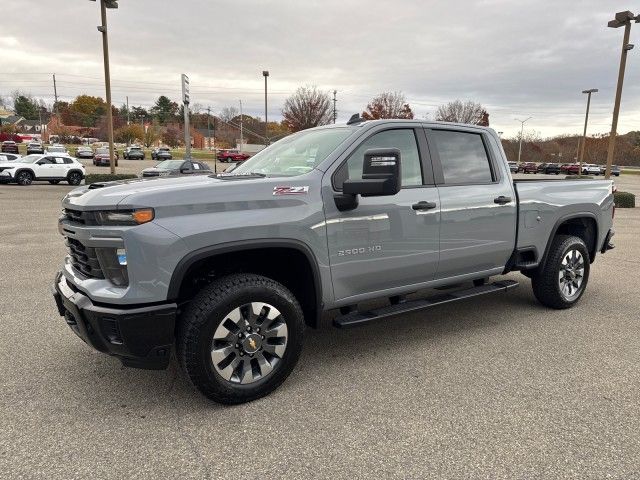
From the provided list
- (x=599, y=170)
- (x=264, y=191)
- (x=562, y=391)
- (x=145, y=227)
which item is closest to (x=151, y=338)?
(x=145, y=227)

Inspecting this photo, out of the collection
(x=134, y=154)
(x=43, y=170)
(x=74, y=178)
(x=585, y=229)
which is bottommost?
(x=74, y=178)

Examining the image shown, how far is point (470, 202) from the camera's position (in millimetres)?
4211

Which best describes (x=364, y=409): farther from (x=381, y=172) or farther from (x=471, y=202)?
(x=471, y=202)

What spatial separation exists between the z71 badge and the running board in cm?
99

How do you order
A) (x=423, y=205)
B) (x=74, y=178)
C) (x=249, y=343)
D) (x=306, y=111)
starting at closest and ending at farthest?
(x=249, y=343), (x=423, y=205), (x=74, y=178), (x=306, y=111)

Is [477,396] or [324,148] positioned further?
[324,148]

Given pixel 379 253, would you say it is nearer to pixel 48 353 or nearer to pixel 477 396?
pixel 477 396

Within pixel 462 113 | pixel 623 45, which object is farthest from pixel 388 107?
pixel 623 45

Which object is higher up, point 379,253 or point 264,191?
point 264,191

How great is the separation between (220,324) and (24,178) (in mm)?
23113

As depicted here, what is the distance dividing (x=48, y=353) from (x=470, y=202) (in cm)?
376

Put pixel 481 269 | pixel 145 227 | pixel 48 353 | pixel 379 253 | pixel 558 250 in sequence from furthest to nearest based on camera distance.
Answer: pixel 558 250 < pixel 481 269 < pixel 48 353 < pixel 379 253 < pixel 145 227

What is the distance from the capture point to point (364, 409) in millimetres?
3123

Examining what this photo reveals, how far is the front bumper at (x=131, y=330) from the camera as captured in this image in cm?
278
